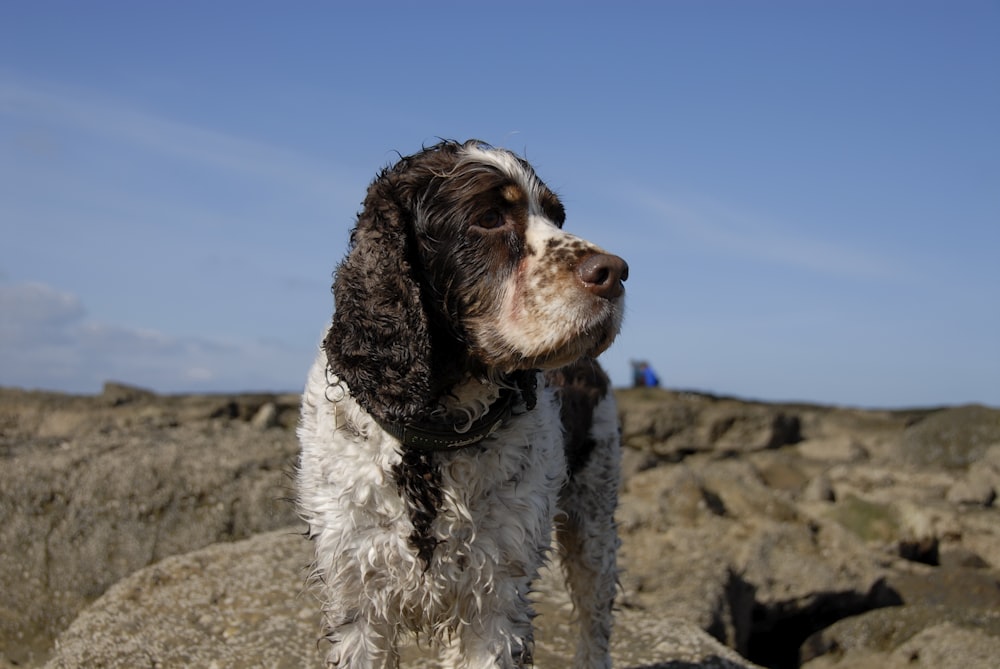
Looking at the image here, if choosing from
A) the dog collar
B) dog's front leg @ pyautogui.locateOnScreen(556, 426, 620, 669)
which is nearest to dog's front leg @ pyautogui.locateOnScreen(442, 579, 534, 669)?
the dog collar

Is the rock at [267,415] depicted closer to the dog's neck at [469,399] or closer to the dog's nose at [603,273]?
the dog's neck at [469,399]

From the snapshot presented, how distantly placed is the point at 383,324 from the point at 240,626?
328 centimetres

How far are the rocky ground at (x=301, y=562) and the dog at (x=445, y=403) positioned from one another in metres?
1.90

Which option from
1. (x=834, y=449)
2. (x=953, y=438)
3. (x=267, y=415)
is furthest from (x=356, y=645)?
(x=953, y=438)

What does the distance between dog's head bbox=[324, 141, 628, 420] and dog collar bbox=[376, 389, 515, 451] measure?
0.08 meters

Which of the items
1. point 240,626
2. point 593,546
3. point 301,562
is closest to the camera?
point 593,546

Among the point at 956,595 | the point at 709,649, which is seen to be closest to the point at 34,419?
the point at 709,649

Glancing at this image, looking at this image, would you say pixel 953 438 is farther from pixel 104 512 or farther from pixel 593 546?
pixel 104 512

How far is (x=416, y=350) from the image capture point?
12.5ft

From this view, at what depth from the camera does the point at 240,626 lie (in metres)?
6.27

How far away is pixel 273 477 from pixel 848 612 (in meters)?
5.14

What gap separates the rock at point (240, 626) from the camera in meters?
5.94

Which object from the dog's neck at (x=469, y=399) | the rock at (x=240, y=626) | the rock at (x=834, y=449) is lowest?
the rock at (x=240, y=626)

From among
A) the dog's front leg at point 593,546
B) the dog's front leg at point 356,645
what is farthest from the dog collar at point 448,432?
the dog's front leg at point 593,546
